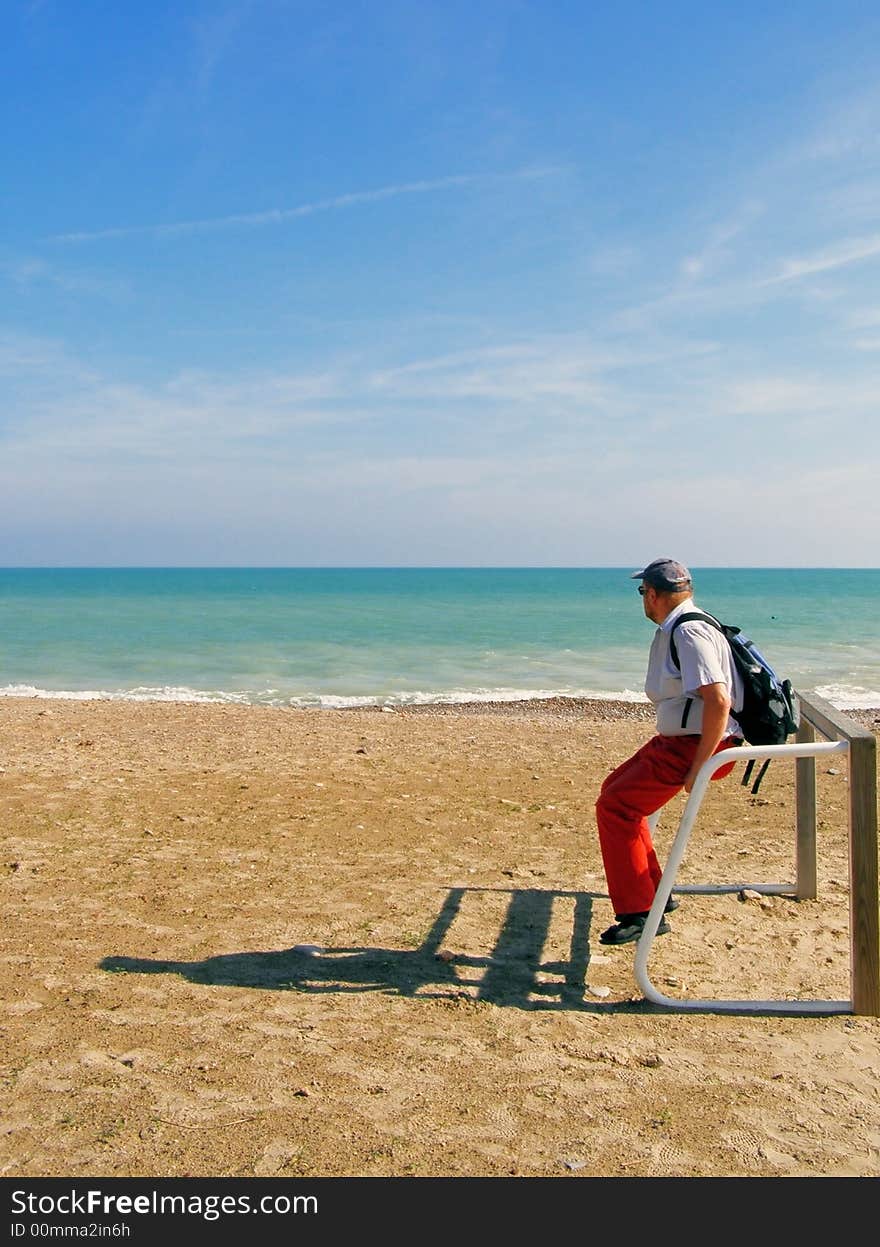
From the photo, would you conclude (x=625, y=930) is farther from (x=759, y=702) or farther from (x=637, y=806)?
(x=759, y=702)

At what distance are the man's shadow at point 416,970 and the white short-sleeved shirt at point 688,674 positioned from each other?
1.20 m

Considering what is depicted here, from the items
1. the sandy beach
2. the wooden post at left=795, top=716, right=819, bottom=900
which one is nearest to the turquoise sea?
the sandy beach

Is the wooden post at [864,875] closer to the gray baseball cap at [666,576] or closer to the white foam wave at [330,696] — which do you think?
the gray baseball cap at [666,576]

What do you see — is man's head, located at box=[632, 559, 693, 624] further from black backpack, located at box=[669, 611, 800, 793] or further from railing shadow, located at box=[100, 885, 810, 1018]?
railing shadow, located at box=[100, 885, 810, 1018]

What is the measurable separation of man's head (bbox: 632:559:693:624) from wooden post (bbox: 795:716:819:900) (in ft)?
4.63

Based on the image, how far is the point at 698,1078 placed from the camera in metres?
3.45

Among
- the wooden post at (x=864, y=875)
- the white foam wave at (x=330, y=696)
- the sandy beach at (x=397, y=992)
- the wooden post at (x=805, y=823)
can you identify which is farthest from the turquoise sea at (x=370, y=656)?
the wooden post at (x=864, y=875)

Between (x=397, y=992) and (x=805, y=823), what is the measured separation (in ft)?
8.28

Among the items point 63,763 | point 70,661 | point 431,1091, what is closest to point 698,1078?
point 431,1091

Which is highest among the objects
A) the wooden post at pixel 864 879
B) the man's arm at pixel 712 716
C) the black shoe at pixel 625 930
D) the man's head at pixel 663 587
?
the man's head at pixel 663 587

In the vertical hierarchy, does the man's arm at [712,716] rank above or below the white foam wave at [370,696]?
above

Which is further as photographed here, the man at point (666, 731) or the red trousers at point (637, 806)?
the red trousers at point (637, 806)

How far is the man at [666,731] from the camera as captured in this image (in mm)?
4059

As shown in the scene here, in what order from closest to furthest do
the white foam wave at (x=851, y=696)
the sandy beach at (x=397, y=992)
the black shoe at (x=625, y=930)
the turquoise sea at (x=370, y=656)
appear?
the sandy beach at (x=397, y=992), the black shoe at (x=625, y=930), the white foam wave at (x=851, y=696), the turquoise sea at (x=370, y=656)
